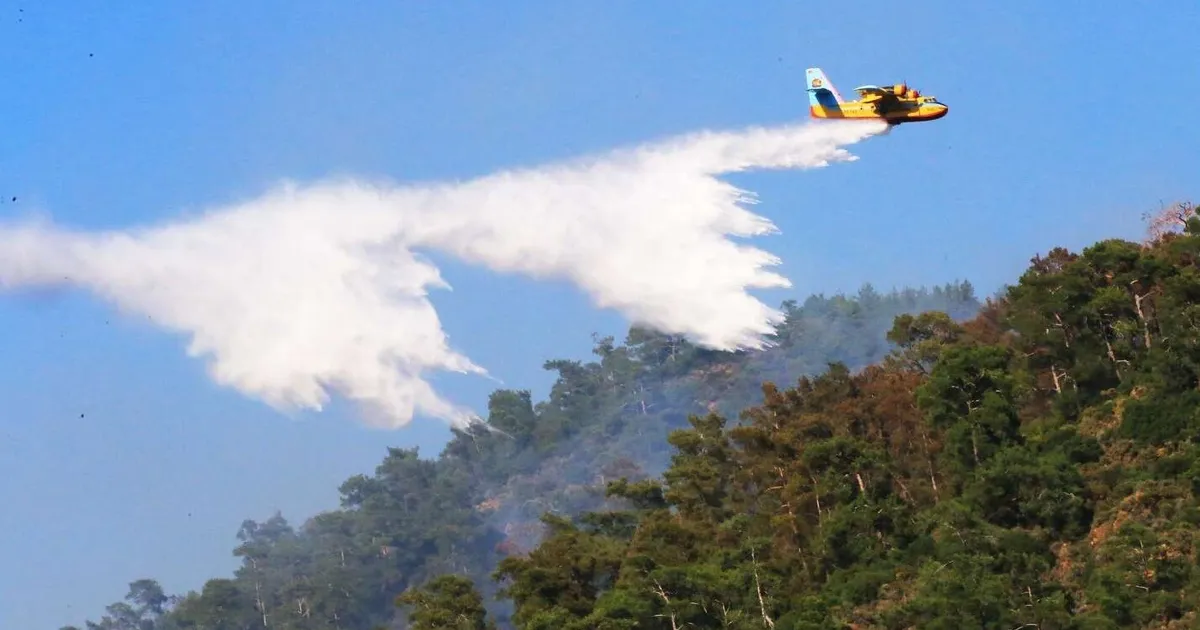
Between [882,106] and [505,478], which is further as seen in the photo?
[505,478]

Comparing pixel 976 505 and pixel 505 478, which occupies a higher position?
pixel 505 478

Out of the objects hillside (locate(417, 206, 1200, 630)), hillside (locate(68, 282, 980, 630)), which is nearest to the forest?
hillside (locate(417, 206, 1200, 630))

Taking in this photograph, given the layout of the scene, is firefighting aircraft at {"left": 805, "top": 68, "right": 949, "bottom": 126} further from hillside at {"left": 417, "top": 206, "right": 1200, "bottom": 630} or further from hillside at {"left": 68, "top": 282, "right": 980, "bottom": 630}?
hillside at {"left": 68, "top": 282, "right": 980, "bottom": 630}

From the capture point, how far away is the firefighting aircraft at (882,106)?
58.2 m

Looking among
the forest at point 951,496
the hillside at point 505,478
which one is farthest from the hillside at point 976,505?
the hillside at point 505,478

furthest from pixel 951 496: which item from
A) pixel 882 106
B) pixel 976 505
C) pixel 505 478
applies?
pixel 505 478

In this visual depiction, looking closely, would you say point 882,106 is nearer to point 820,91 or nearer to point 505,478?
point 820,91

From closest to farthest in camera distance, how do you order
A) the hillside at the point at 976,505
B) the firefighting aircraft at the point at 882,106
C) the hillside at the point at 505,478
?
the hillside at the point at 976,505 → the firefighting aircraft at the point at 882,106 → the hillside at the point at 505,478

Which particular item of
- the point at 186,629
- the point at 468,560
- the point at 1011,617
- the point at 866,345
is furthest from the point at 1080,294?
the point at 866,345

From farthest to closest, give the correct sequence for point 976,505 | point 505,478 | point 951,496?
point 505,478 → point 951,496 → point 976,505

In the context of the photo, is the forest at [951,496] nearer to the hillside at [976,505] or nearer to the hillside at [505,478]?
the hillside at [976,505]

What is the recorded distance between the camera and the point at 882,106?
195ft

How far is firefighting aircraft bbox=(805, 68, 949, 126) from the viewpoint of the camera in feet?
191

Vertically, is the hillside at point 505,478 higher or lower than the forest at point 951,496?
higher
